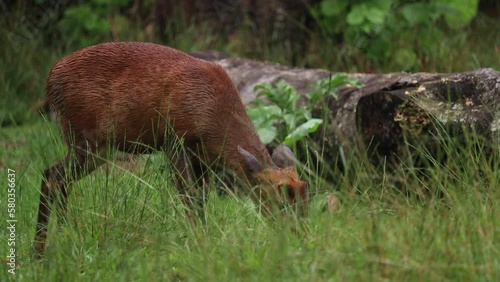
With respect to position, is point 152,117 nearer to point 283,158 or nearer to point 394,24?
point 283,158

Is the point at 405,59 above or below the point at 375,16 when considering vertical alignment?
below

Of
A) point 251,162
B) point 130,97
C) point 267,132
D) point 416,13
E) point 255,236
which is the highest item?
point 130,97

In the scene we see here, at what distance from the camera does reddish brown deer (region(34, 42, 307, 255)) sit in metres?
4.64

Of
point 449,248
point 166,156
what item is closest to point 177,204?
point 166,156

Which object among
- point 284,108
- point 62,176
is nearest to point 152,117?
point 62,176

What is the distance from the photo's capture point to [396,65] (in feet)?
26.0

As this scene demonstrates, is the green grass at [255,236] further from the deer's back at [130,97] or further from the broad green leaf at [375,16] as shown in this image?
the broad green leaf at [375,16]

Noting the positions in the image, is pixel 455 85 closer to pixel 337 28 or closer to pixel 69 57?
pixel 69 57

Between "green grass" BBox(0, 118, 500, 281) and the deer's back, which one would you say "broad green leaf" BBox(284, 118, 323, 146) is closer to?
"green grass" BBox(0, 118, 500, 281)

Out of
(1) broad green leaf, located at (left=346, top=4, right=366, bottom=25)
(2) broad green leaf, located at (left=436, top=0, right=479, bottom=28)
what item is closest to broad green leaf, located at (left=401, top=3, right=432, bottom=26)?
(2) broad green leaf, located at (left=436, top=0, right=479, bottom=28)

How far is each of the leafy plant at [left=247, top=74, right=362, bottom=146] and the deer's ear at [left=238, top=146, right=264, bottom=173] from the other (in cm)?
132

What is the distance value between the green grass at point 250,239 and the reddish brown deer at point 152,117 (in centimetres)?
13

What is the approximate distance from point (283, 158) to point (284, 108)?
1543 mm

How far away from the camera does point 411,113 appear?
549 cm
